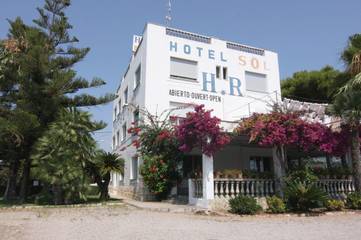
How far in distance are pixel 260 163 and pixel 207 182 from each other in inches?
373

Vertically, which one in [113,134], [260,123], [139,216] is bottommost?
[139,216]

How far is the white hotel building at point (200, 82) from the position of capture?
59.4ft

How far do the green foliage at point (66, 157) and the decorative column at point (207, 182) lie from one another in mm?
5456

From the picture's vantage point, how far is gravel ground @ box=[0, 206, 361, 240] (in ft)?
24.8

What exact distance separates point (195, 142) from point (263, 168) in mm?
9719

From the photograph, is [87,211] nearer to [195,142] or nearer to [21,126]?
[195,142]

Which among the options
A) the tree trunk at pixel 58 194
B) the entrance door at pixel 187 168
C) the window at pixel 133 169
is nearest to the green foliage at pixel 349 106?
the entrance door at pixel 187 168

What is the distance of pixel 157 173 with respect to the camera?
15.5 metres

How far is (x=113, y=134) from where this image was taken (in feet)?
96.5

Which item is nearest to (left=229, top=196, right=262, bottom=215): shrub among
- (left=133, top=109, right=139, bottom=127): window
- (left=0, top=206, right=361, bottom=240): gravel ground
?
(left=0, top=206, right=361, bottom=240): gravel ground

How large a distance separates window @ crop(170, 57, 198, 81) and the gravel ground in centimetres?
894

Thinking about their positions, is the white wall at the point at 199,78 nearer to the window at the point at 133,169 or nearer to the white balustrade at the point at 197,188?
the window at the point at 133,169

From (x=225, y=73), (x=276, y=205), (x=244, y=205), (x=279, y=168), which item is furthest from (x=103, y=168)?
(x=225, y=73)

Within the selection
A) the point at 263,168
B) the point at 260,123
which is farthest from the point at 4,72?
the point at 263,168
